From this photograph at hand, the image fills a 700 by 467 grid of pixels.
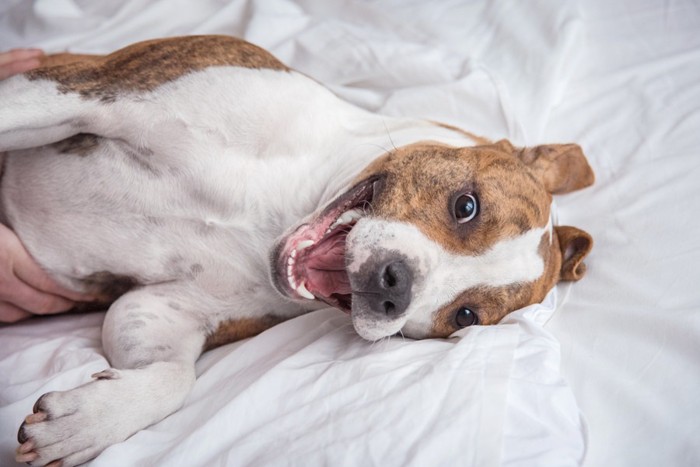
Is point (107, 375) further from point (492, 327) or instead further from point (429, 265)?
point (492, 327)

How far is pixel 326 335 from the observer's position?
266cm

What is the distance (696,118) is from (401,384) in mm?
2337

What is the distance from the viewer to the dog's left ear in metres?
3.25

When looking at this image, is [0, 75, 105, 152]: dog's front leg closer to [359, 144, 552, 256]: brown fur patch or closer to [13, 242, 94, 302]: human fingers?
[13, 242, 94, 302]: human fingers

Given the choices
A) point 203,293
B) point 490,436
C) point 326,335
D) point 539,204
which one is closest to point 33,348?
point 203,293

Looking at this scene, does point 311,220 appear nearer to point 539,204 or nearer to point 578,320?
point 539,204

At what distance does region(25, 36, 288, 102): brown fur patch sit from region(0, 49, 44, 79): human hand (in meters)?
0.55

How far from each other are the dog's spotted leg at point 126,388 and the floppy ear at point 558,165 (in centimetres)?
175

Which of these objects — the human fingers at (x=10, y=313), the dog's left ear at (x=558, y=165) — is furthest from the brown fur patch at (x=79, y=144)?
the dog's left ear at (x=558, y=165)

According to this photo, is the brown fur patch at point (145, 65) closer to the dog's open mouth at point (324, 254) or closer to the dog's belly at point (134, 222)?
the dog's belly at point (134, 222)

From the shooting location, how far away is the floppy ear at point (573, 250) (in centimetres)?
307

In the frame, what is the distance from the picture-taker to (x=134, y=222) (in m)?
2.86

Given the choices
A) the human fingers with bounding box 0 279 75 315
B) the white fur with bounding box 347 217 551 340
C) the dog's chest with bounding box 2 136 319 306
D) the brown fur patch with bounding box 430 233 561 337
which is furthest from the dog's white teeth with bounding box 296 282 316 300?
the human fingers with bounding box 0 279 75 315

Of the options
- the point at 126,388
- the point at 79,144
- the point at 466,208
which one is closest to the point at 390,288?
the point at 466,208
